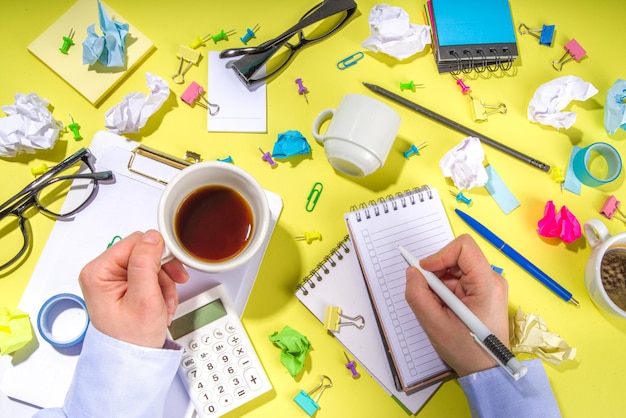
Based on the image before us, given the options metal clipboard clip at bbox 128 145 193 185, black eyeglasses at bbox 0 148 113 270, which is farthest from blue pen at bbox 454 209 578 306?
black eyeglasses at bbox 0 148 113 270

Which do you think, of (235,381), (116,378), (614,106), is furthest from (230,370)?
(614,106)

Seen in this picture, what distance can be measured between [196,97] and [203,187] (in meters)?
0.26

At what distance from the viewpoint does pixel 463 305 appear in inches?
30.0

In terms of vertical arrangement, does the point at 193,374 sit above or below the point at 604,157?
above

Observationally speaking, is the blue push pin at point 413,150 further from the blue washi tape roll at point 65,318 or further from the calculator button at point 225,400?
the blue washi tape roll at point 65,318

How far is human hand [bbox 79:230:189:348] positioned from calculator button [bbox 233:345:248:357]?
16cm

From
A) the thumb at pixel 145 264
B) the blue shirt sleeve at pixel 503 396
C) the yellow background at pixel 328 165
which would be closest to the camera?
the thumb at pixel 145 264

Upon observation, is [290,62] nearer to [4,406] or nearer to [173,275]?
[173,275]

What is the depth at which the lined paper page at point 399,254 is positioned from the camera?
85 centimetres

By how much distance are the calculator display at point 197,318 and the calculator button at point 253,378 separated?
111 millimetres

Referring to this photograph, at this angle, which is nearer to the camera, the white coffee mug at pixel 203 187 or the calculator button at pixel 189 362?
the white coffee mug at pixel 203 187

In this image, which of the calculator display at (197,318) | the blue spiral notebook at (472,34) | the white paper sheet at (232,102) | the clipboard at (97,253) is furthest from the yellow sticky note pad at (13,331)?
the blue spiral notebook at (472,34)

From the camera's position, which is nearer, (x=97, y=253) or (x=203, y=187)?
(x=203, y=187)

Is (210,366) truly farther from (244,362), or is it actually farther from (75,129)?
(75,129)
